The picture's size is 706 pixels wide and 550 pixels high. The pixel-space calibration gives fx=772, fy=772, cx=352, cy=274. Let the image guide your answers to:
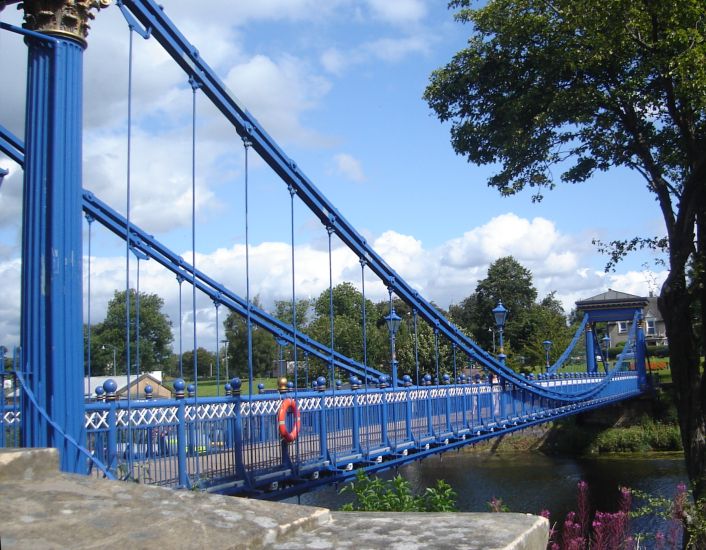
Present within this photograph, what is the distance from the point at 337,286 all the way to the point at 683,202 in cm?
4946

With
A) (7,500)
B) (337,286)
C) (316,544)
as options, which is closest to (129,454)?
(7,500)

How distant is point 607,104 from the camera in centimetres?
1165

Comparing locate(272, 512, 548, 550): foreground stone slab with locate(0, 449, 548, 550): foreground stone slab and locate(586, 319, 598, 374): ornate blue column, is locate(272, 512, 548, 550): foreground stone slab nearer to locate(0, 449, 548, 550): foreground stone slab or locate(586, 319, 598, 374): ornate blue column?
locate(0, 449, 548, 550): foreground stone slab

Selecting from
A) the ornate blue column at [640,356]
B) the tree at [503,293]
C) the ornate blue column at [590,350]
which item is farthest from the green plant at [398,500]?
the tree at [503,293]

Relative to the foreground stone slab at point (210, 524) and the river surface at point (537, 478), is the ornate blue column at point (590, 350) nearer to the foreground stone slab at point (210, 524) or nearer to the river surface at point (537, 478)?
the river surface at point (537, 478)

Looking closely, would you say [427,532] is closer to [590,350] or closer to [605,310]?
[590,350]

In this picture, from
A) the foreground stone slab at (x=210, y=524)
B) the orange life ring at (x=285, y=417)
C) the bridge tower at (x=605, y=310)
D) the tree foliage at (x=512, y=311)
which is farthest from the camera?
the tree foliage at (x=512, y=311)

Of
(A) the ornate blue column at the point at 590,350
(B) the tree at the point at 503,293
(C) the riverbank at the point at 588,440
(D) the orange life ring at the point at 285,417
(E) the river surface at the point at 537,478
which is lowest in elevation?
(E) the river surface at the point at 537,478

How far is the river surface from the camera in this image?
799 inches

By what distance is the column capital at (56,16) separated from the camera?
481cm

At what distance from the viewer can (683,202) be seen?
11.6m

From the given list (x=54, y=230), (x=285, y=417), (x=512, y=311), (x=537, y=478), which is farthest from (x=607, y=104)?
(x=512, y=311)

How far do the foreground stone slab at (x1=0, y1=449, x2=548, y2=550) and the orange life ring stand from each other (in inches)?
217

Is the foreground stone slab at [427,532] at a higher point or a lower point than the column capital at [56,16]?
lower
